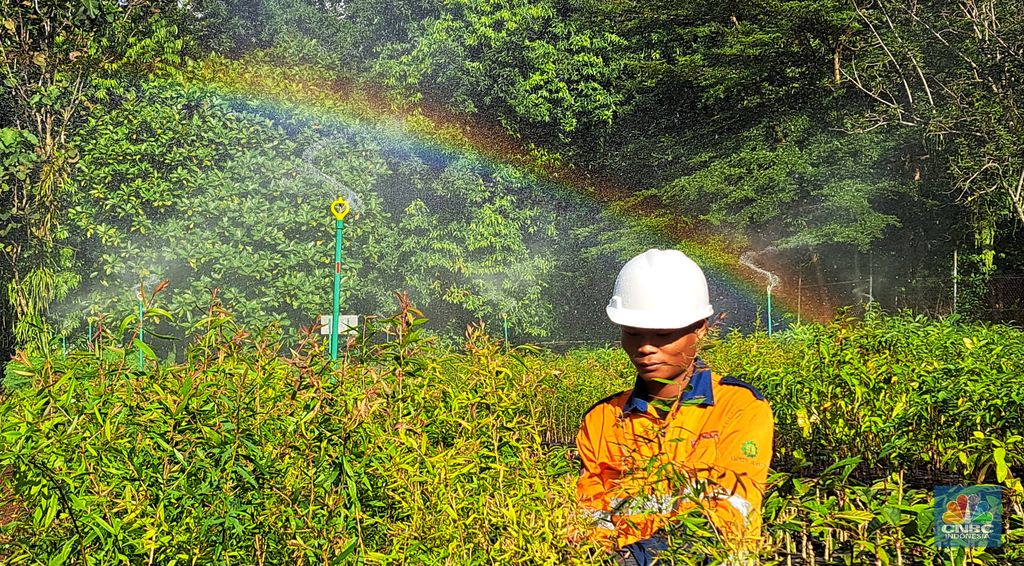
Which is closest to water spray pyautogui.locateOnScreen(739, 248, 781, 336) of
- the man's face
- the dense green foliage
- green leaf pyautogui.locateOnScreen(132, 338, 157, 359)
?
the dense green foliage

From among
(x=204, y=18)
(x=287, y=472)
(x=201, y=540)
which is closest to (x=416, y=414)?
(x=287, y=472)

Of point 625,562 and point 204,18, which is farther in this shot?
point 204,18

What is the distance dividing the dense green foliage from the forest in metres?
0.01

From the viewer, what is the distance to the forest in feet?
6.87

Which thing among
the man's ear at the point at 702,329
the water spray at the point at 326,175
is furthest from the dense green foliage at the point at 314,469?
the water spray at the point at 326,175

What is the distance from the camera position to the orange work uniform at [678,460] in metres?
1.69

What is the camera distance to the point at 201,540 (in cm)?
211

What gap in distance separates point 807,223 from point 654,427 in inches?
833

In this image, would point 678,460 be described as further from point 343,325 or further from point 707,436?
point 343,325

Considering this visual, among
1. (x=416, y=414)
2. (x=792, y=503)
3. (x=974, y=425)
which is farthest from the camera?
(x=974, y=425)

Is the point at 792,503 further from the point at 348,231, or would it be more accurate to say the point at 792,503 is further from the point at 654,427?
the point at 348,231

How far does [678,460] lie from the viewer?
6.24 feet

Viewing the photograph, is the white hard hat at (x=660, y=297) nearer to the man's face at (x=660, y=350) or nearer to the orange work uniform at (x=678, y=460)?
the man's face at (x=660, y=350)

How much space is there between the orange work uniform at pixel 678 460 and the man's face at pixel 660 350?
53mm
